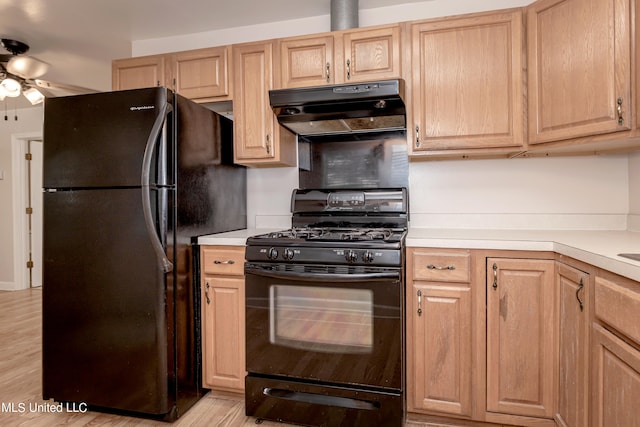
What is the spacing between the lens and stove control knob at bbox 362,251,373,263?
70.1 inches

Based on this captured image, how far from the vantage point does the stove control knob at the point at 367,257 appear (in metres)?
1.78

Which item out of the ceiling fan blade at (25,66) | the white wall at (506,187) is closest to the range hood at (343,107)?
the white wall at (506,187)

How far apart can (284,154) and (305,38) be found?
70 centimetres

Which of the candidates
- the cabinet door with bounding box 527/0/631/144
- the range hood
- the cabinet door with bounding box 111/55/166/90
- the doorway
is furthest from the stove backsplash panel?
the doorway

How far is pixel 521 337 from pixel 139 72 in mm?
2774

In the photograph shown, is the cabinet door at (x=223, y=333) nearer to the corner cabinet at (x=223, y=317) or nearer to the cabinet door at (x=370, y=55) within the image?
the corner cabinet at (x=223, y=317)

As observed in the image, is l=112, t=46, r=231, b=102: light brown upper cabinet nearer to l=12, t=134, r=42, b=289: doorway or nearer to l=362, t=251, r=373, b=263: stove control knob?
l=362, t=251, r=373, b=263: stove control knob

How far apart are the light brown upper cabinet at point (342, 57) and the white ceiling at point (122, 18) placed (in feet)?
1.20

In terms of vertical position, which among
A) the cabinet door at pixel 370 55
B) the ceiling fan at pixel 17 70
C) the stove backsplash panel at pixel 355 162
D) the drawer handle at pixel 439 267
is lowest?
the drawer handle at pixel 439 267

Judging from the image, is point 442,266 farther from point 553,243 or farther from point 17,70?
point 17,70

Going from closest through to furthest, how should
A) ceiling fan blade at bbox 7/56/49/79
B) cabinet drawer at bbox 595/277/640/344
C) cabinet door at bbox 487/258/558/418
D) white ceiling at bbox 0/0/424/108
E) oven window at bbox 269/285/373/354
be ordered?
cabinet drawer at bbox 595/277/640/344 → cabinet door at bbox 487/258/558/418 → oven window at bbox 269/285/373/354 → white ceiling at bbox 0/0/424/108 → ceiling fan blade at bbox 7/56/49/79

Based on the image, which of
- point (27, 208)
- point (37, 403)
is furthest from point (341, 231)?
point (27, 208)

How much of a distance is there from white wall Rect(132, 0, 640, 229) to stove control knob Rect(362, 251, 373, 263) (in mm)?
765

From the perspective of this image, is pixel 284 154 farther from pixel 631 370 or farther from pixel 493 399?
pixel 631 370
